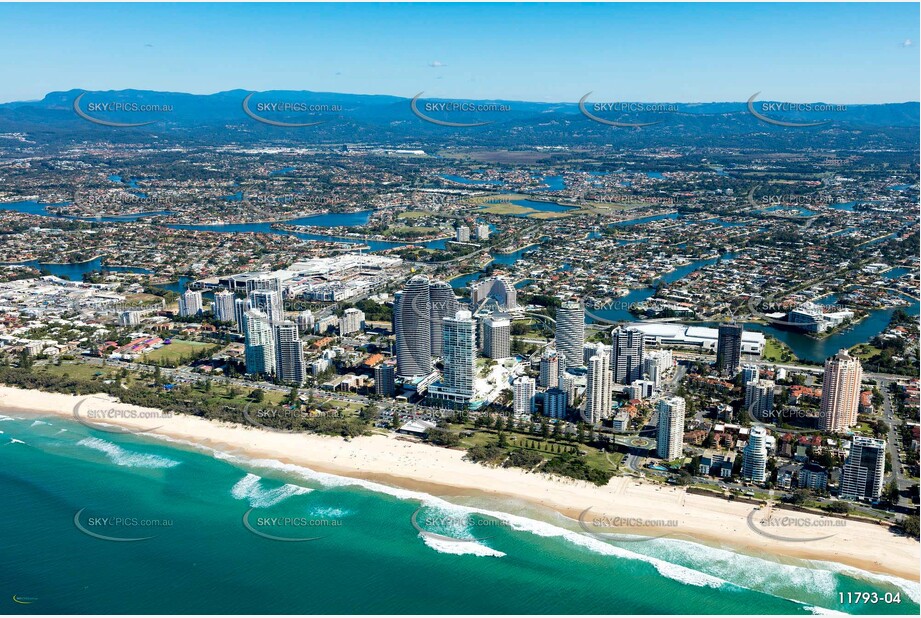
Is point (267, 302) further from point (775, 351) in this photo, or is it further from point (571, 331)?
point (775, 351)

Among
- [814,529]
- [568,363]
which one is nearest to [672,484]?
[814,529]

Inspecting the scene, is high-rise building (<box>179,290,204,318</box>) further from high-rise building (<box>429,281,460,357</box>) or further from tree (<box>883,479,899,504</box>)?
tree (<box>883,479,899,504</box>)

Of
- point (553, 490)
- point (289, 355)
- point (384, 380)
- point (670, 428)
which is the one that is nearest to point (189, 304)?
point (289, 355)

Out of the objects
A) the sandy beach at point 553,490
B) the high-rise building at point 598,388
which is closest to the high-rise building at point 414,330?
the sandy beach at point 553,490

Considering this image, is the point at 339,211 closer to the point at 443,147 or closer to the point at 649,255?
the point at 649,255

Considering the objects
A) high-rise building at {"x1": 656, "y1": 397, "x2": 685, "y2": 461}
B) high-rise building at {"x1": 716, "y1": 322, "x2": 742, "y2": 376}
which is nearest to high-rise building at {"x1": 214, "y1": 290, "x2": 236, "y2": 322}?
high-rise building at {"x1": 716, "y1": 322, "x2": 742, "y2": 376}

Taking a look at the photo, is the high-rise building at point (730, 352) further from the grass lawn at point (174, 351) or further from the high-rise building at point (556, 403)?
the grass lawn at point (174, 351)
